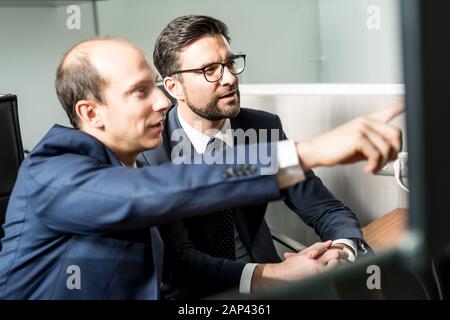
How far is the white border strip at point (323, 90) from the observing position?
1130 millimetres

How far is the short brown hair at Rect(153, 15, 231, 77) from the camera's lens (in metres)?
1.09

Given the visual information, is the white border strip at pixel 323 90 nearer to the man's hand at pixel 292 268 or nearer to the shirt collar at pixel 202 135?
the shirt collar at pixel 202 135

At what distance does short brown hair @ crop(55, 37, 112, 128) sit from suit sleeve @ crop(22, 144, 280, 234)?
123mm

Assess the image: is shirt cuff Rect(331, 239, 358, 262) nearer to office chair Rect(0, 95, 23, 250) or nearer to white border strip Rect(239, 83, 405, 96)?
white border strip Rect(239, 83, 405, 96)

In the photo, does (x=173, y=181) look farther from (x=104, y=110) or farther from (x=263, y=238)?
(x=263, y=238)

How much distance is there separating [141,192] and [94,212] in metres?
0.06

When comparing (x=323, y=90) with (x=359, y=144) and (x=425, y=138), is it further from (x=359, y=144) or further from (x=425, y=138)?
(x=425, y=138)

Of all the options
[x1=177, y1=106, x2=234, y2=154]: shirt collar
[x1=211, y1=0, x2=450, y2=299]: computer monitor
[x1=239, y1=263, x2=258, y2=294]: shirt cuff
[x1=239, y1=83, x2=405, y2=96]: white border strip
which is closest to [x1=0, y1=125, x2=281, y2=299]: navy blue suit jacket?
[x1=239, y1=263, x2=258, y2=294]: shirt cuff

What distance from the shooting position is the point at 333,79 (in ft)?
9.37

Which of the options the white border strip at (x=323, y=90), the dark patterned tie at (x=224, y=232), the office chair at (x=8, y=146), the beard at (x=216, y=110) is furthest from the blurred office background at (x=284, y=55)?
the office chair at (x=8, y=146)

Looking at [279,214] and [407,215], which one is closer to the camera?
[407,215]

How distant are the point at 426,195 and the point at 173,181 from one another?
0.31m

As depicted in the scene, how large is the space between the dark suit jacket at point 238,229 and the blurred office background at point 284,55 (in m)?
0.16

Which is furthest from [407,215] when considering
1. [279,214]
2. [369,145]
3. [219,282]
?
[279,214]
